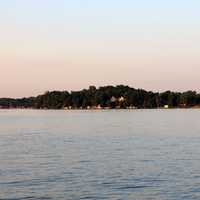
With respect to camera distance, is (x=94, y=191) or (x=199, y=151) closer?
(x=94, y=191)

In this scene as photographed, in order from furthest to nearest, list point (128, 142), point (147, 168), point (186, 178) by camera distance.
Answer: point (128, 142)
point (147, 168)
point (186, 178)

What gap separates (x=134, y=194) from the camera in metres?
26.2

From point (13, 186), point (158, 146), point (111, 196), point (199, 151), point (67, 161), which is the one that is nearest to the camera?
point (111, 196)

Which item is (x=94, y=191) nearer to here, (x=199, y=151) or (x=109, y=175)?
(x=109, y=175)

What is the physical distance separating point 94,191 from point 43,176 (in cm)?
508

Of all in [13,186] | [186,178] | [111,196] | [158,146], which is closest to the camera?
[111,196]

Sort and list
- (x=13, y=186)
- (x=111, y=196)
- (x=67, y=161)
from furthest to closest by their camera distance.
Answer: (x=67, y=161) → (x=13, y=186) → (x=111, y=196)

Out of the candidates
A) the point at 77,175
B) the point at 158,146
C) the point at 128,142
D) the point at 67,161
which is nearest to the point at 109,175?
the point at 77,175

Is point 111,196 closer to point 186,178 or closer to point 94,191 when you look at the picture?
point 94,191

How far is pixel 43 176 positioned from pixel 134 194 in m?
6.86

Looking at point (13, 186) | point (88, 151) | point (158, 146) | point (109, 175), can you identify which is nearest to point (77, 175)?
point (109, 175)

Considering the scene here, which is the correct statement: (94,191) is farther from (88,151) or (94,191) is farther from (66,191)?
(88,151)

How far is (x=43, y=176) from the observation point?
31328mm

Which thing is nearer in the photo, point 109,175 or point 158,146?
point 109,175
